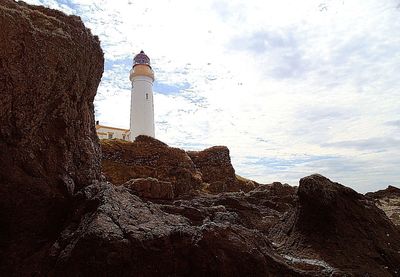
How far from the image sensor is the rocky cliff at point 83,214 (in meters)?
4.35

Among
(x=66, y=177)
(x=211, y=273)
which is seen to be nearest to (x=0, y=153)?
(x=66, y=177)

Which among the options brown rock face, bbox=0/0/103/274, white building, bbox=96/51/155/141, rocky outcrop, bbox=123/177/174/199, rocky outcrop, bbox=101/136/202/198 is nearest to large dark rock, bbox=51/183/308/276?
brown rock face, bbox=0/0/103/274

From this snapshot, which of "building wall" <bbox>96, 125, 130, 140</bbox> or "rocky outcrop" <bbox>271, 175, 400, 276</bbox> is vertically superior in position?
"building wall" <bbox>96, 125, 130, 140</bbox>

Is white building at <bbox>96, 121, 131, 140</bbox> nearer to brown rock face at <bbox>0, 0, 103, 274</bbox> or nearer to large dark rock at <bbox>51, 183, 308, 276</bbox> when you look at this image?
brown rock face at <bbox>0, 0, 103, 274</bbox>

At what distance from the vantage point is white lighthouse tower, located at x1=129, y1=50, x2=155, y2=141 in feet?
127

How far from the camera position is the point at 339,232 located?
647cm

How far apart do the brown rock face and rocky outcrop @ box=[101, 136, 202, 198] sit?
45.0 feet

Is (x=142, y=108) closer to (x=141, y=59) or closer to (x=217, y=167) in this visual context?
(x=141, y=59)

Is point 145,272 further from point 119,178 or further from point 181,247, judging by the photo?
point 119,178

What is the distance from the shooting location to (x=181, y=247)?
454 centimetres

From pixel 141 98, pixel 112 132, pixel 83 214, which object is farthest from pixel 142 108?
pixel 83 214

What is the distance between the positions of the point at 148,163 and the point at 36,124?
17.1 meters

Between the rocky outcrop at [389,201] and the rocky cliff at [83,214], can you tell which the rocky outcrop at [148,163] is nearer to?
the rocky outcrop at [389,201]

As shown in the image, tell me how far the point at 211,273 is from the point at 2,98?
3682mm
